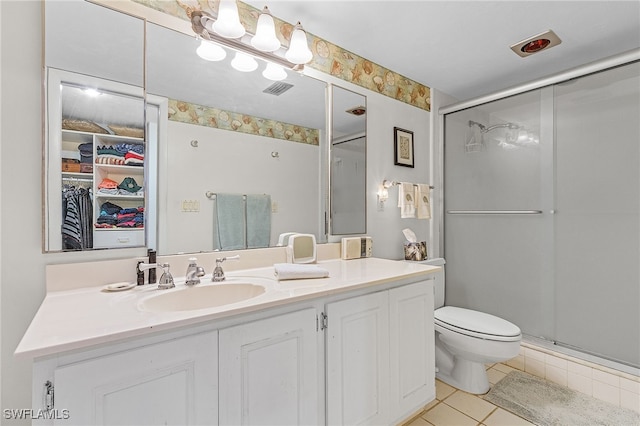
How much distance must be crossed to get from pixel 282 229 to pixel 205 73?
87 cm

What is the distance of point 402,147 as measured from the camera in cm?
235

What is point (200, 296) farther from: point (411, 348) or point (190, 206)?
point (411, 348)

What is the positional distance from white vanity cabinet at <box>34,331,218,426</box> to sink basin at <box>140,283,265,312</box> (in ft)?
0.96

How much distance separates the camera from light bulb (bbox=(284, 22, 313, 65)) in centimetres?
156

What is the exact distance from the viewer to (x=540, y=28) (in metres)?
1.76

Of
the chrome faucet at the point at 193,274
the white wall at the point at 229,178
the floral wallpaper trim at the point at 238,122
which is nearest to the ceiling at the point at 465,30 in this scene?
the floral wallpaper trim at the point at 238,122

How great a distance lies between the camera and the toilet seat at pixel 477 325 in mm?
1693

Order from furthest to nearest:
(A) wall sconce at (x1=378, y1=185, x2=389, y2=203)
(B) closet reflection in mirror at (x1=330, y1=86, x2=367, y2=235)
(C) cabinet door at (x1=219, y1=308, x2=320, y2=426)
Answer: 1. (A) wall sconce at (x1=378, y1=185, x2=389, y2=203)
2. (B) closet reflection in mirror at (x1=330, y1=86, x2=367, y2=235)
3. (C) cabinet door at (x1=219, y1=308, x2=320, y2=426)

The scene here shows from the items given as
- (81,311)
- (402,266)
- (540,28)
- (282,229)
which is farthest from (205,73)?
(540,28)

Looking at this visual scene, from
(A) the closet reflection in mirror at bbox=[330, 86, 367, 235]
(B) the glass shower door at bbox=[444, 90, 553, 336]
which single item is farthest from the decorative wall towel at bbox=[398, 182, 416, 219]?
(B) the glass shower door at bbox=[444, 90, 553, 336]

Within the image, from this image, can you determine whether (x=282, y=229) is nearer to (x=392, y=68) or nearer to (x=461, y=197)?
(x=392, y=68)

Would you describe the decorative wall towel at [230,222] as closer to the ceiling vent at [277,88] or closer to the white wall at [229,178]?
the white wall at [229,178]

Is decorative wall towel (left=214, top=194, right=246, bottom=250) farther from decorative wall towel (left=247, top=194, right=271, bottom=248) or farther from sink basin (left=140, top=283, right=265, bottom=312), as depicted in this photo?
sink basin (left=140, top=283, right=265, bottom=312)

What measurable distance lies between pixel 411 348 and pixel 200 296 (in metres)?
1.04
